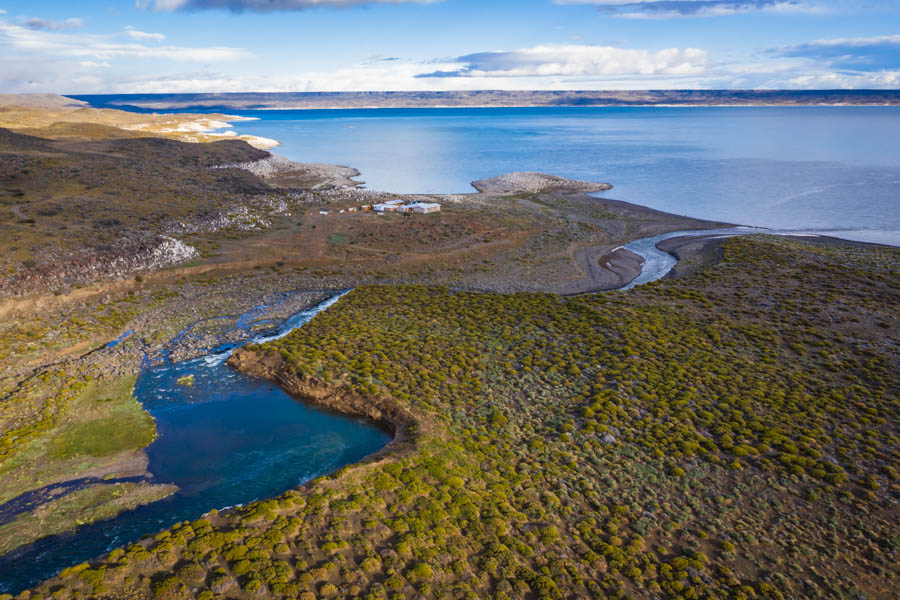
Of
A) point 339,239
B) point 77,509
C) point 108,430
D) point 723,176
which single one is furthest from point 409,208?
point 723,176

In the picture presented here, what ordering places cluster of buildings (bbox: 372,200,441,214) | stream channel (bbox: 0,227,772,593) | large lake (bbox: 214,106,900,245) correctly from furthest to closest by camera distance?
1. large lake (bbox: 214,106,900,245)
2. cluster of buildings (bbox: 372,200,441,214)
3. stream channel (bbox: 0,227,772,593)

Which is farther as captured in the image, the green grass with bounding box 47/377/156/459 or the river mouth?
the green grass with bounding box 47/377/156/459

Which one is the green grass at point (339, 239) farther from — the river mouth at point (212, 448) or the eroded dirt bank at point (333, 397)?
the eroded dirt bank at point (333, 397)

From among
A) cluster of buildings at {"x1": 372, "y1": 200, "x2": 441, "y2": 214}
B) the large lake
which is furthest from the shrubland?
the large lake

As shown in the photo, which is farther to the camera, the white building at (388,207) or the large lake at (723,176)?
the large lake at (723,176)

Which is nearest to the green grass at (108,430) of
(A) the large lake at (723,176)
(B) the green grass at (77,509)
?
(B) the green grass at (77,509)

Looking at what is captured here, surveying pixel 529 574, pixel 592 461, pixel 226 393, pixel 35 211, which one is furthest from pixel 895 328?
pixel 35 211

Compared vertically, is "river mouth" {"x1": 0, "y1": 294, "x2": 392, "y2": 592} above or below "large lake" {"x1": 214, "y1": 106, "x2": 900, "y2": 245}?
below

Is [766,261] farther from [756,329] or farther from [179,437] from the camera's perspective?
[179,437]

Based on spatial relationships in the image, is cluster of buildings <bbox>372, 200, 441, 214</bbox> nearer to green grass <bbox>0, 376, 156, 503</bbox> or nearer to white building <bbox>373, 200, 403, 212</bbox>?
white building <bbox>373, 200, 403, 212</bbox>
